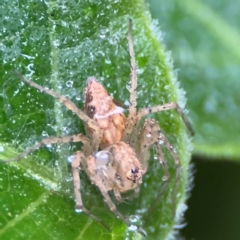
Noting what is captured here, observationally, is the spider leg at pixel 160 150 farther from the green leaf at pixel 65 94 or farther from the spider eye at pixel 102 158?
the spider eye at pixel 102 158

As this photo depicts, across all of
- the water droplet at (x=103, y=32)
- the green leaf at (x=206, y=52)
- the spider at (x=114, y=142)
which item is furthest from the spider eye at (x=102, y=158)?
the green leaf at (x=206, y=52)

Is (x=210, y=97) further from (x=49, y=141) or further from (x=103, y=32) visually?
(x=49, y=141)

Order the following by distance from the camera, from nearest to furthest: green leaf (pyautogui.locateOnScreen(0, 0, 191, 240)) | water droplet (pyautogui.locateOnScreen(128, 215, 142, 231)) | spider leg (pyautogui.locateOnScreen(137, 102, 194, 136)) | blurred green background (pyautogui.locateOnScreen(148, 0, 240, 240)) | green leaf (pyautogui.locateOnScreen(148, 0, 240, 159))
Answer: green leaf (pyautogui.locateOnScreen(0, 0, 191, 240)) → water droplet (pyautogui.locateOnScreen(128, 215, 142, 231)) → spider leg (pyautogui.locateOnScreen(137, 102, 194, 136)) → blurred green background (pyautogui.locateOnScreen(148, 0, 240, 240)) → green leaf (pyautogui.locateOnScreen(148, 0, 240, 159))

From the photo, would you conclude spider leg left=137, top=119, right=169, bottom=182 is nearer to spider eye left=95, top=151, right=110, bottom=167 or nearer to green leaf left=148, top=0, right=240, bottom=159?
spider eye left=95, top=151, right=110, bottom=167

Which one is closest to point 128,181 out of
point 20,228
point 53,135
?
point 53,135

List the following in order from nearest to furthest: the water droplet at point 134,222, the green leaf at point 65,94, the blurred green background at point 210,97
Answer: the green leaf at point 65,94
the water droplet at point 134,222
the blurred green background at point 210,97

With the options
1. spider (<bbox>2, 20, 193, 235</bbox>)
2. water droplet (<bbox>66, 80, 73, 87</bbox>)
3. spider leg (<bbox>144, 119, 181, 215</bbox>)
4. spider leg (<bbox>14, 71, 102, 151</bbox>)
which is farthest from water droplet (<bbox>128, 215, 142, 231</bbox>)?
water droplet (<bbox>66, 80, 73, 87</bbox>)

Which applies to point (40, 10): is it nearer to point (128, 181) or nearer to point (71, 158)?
point (71, 158)

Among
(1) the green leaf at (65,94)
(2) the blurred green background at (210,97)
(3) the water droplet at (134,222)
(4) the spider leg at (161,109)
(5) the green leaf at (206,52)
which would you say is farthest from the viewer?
(5) the green leaf at (206,52)
